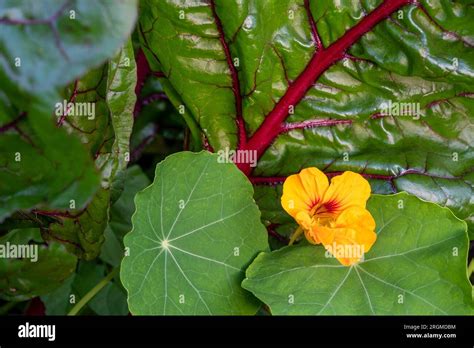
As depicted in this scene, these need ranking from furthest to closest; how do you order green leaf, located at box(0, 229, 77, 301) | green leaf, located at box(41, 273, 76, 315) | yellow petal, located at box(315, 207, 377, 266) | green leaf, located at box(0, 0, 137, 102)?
1. green leaf, located at box(41, 273, 76, 315)
2. green leaf, located at box(0, 229, 77, 301)
3. yellow petal, located at box(315, 207, 377, 266)
4. green leaf, located at box(0, 0, 137, 102)

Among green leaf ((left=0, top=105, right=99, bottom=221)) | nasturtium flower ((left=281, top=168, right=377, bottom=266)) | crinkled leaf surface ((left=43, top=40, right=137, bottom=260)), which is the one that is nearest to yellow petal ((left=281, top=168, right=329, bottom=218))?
nasturtium flower ((left=281, top=168, right=377, bottom=266))

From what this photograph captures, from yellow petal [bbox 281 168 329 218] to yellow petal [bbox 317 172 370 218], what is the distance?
0.05 feet

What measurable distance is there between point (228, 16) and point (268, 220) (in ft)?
1.30

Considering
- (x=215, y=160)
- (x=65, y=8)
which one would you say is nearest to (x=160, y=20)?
(x=215, y=160)

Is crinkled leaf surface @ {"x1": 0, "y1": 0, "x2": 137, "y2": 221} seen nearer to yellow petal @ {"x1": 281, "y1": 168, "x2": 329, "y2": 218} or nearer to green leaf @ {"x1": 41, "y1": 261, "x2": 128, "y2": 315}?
yellow petal @ {"x1": 281, "y1": 168, "x2": 329, "y2": 218}

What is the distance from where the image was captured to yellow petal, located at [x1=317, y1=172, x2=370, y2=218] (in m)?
→ 1.04

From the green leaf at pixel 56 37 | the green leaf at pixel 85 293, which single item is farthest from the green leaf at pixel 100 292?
the green leaf at pixel 56 37

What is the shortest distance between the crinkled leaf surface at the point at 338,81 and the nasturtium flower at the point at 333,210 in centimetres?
16

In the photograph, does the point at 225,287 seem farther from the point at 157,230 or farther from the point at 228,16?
the point at 228,16

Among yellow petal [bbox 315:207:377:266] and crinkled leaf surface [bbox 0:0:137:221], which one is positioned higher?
crinkled leaf surface [bbox 0:0:137:221]

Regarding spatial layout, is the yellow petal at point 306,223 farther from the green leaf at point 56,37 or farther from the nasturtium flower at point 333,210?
the green leaf at point 56,37

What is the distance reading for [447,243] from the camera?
1.06 m

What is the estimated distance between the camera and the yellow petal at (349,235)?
975 mm

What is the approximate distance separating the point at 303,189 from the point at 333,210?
0.19 ft
